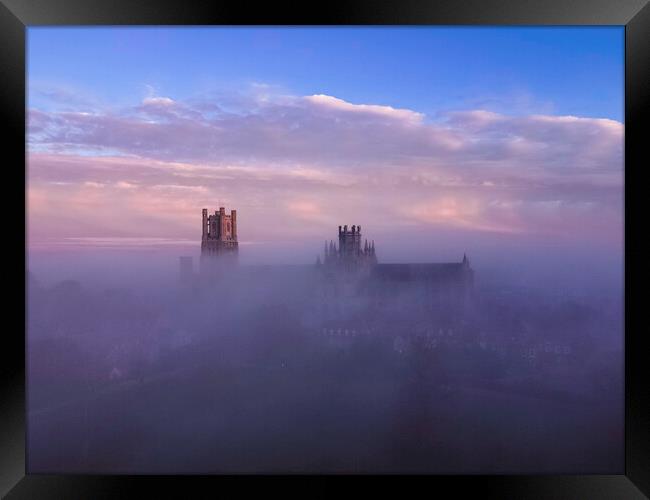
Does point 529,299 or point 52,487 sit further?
point 529,299

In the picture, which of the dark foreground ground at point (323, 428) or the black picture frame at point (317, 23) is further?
the dark foreground ground at point (323, 428)

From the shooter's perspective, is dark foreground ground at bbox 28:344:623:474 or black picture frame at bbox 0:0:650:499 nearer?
black picture frame at bbox 0:0:650:499

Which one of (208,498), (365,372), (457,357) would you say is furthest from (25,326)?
(365,372)

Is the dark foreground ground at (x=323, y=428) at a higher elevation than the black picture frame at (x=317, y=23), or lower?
lower

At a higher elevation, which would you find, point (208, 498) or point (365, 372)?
point (208, 498)

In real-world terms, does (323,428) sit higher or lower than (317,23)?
lower

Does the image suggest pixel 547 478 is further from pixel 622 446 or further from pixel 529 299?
pixel 529 299

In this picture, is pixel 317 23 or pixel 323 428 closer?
pixel 317 23

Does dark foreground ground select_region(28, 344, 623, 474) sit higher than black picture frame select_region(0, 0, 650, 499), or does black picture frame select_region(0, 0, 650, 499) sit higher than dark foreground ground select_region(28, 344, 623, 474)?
black picture frame select_region(0, 0, 650, 499)
